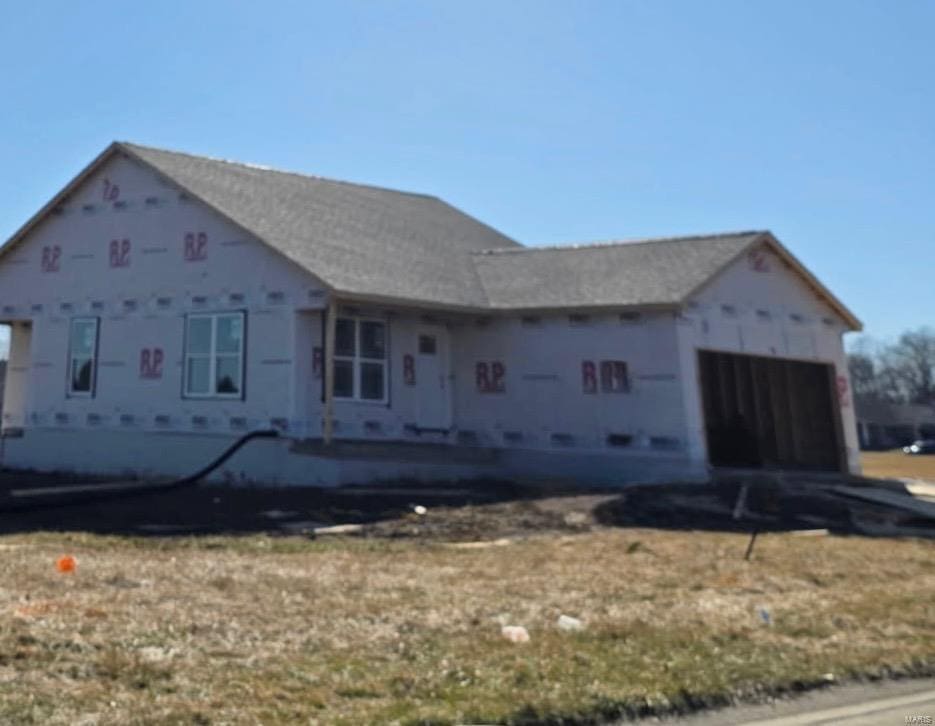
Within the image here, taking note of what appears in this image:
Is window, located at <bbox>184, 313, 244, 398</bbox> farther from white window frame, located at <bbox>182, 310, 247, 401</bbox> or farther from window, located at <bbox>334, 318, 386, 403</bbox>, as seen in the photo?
window, located at <bbox>334, 318, 386, 403</bbox>

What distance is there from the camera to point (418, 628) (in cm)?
632

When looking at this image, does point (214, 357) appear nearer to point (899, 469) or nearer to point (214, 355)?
point (214, 355)

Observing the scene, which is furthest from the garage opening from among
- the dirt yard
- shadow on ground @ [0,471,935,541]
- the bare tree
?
the bare tree

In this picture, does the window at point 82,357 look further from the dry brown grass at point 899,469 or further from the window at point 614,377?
the dry brown grass at point 899,469

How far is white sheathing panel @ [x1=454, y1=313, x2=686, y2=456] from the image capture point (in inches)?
693

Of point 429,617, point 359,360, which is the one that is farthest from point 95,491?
point 429,617

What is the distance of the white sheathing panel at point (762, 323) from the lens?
1770 cm

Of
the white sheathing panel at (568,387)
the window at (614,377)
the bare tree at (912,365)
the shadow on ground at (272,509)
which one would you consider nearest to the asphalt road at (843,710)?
the shadow on ground at (272,509)

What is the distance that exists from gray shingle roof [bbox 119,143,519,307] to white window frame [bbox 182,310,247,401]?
1.93 metres

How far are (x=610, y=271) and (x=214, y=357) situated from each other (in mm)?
9044

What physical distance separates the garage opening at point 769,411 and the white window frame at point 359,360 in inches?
325

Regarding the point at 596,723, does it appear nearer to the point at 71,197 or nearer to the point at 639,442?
the point at 639,442

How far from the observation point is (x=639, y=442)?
17.7 m

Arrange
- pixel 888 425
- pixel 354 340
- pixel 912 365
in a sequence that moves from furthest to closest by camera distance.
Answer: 1. pixel 912 365
2. pixel 888 425
3. pixel 354 340
